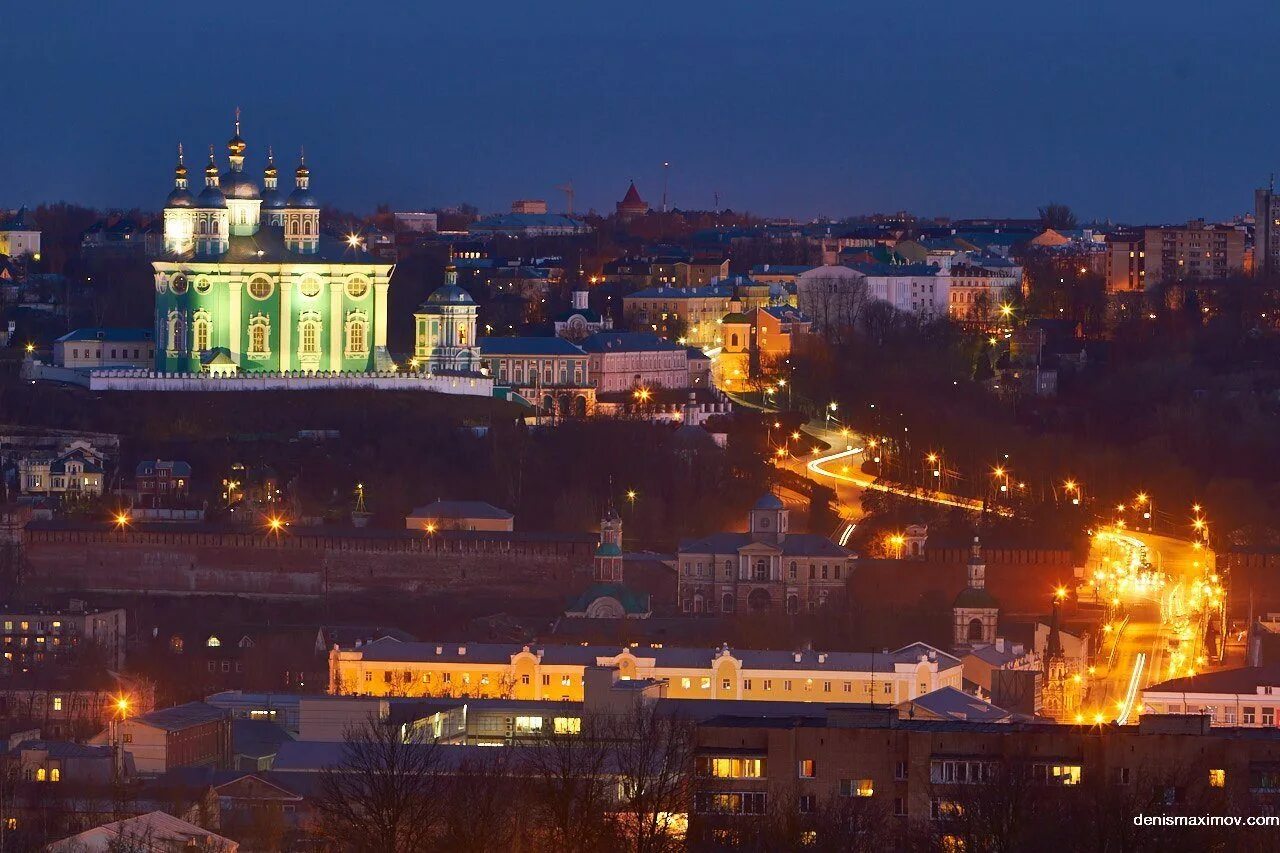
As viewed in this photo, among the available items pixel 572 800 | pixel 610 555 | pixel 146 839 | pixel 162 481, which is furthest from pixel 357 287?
pixel 572 800

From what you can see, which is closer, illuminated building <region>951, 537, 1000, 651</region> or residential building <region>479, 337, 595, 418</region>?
illuminated building <region>951, 537, 1000, 651</region>

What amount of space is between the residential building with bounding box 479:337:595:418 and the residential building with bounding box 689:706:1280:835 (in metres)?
40.8

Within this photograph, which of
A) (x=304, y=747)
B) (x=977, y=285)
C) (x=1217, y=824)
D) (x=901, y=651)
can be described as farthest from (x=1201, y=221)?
(x=1217, y=824)

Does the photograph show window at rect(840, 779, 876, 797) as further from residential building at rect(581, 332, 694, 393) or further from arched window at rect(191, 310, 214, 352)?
residential building at rect(581, 332, 694, 393)

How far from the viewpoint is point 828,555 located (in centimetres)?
6694

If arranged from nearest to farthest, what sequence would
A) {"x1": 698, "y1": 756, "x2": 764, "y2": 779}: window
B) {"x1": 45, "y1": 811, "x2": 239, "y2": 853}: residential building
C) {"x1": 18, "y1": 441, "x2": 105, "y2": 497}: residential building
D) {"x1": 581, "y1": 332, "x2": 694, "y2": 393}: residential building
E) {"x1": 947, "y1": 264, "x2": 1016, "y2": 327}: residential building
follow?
1. {"x1": 698, "y1": 756, "x2": 764, "y2": 779}: window
2. {"x1": 45, "y1": 811, "x2": 239, "y2": 853}: residential building
3. {"x1": 18, "y1": 441, "x2": 105, "y2": 497}: residential building
4. {"x1": 581, "y1": 332, "x2": 694, "y2": 393}: residential building
5. {"x1": 947, "y1": 264, "x2": 1016, "y2": 327}: residential building

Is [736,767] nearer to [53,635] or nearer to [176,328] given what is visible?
[53,635]

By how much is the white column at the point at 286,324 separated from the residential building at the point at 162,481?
6.08 m

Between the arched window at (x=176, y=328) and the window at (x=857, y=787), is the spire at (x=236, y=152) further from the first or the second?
the window at (x=857, y=787)

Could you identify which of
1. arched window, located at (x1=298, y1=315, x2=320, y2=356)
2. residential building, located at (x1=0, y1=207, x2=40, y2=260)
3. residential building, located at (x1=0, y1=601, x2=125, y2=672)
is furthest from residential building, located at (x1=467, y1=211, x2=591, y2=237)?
residential building, located at (x1=0, y1=601, x2=125, y2=672)

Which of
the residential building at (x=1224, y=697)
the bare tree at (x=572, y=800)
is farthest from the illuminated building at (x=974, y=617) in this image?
the bare tree at (x=572, y=800)

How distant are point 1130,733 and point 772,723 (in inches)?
138

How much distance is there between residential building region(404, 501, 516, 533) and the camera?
71312 millimetres

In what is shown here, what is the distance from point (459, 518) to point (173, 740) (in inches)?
801
